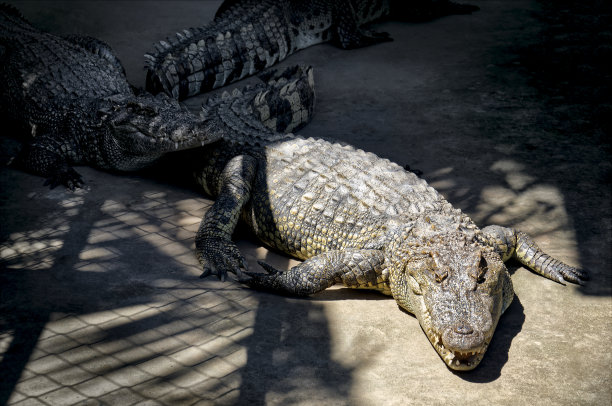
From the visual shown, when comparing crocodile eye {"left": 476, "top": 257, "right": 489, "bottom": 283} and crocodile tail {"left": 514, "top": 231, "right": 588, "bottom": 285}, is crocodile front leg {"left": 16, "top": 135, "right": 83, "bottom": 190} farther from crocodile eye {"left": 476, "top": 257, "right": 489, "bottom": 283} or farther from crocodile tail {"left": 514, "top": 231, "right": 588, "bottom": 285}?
crocodile tail {"left": 514, "top": 231, "right": 588, "bottom": 285}

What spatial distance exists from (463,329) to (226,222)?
180 cm

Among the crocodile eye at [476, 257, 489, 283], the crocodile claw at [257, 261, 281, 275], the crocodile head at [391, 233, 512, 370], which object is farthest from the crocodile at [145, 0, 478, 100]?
the crocodile eye at [476, 257, 489, 283]

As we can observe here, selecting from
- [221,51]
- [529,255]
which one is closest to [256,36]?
[221,51]

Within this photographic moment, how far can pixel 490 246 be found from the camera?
3.46 meters

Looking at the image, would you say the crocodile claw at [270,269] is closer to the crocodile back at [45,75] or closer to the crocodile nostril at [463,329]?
the crocodile nostril at [463,329]

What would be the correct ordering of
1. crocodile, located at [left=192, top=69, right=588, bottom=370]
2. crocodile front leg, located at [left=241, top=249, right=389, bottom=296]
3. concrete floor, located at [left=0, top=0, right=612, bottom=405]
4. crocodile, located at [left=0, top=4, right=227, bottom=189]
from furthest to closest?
crocodile, located at [left=0, top=4, right=227, bottom=189] < crocodile front leg, located at [left=241, top=249, right=389, bottom=296] < crocodile, located at [left=192, top=69, right=588, bottom=370] < concrete floor, located at [left=0, top=0, right=612, bottom=405]

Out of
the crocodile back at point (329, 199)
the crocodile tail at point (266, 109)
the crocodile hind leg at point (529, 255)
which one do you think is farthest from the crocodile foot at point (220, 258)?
the crocodile hind leg at point (529, 255)

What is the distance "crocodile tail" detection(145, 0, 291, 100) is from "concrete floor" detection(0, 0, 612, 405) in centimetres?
37

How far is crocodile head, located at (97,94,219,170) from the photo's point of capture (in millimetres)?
4484

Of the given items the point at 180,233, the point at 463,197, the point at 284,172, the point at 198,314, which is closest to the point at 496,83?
the point at 463,197

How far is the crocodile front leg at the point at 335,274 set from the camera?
3465 mm

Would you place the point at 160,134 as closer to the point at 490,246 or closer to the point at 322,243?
the point at 322,243

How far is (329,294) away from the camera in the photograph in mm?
3615

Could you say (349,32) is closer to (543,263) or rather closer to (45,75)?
(45,75)
